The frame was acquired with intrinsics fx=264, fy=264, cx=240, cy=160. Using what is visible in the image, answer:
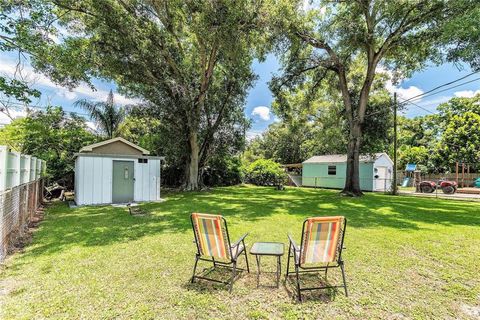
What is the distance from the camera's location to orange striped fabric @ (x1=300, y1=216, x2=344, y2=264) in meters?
3.24

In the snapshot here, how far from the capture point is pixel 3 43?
6.29m

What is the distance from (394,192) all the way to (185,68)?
16027mm

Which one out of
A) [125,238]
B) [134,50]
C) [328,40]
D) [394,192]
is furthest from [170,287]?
[394,192]

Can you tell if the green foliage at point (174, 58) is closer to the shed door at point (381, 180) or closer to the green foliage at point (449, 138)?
the shed door at point (381, 180)

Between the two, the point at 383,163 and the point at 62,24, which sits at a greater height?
→ the point at 62,24

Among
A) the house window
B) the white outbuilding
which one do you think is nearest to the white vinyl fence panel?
the white outbuilding

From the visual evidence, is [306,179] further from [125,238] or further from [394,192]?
[125,238]

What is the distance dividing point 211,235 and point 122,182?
9575mm

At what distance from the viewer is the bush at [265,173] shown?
78.3 feet

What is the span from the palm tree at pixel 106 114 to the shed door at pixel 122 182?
9262 millimetres

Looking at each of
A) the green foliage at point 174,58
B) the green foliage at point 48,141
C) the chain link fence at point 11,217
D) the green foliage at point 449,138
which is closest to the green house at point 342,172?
the green foliage at point 449,138

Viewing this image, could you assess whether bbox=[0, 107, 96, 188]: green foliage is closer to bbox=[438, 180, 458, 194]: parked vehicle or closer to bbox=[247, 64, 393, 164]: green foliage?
bbox=[247, 64, 393, 164]: green foliage

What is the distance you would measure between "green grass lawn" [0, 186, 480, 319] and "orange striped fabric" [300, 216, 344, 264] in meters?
0.48

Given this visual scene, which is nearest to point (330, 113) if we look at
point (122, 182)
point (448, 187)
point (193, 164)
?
point (448, 187)
